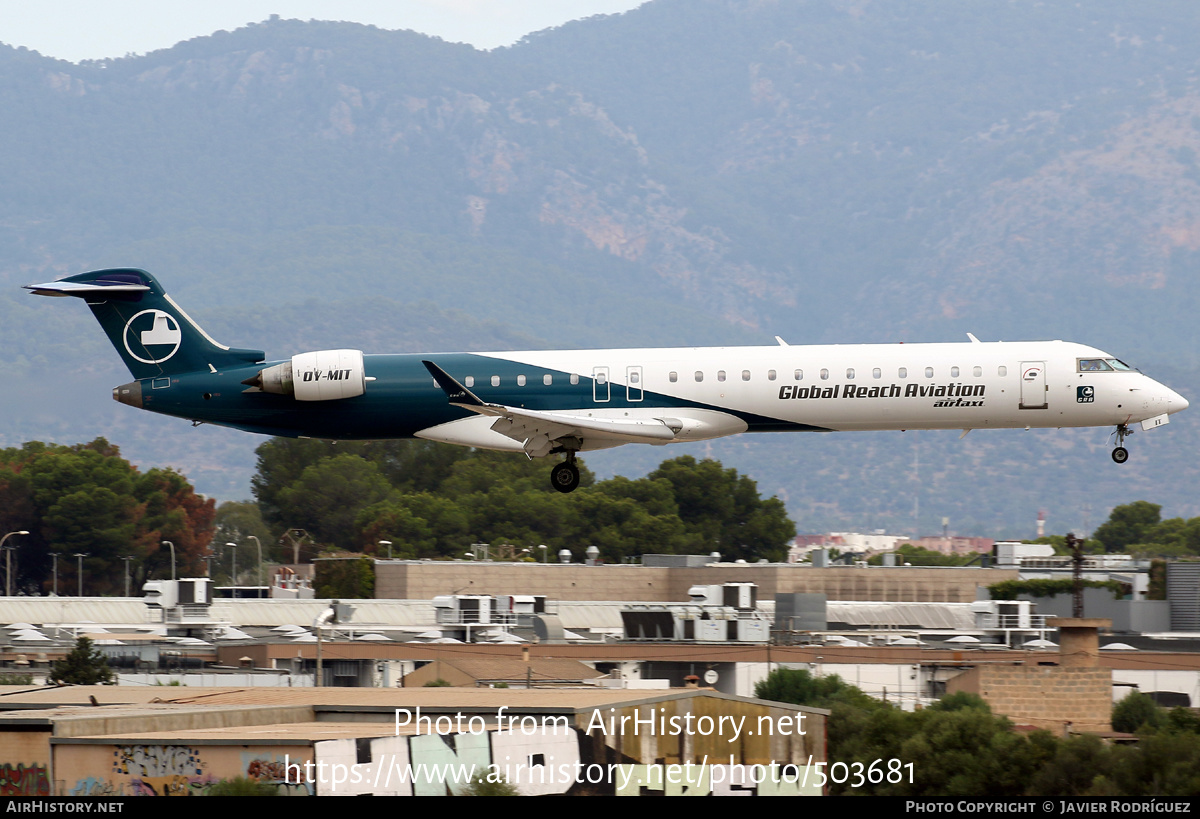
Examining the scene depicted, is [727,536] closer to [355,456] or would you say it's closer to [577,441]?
[355,456]

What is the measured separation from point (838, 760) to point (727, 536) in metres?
98.4

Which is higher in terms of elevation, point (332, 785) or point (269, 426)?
point (269, 426)

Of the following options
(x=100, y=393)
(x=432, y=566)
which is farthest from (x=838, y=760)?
(x=100, y=393)

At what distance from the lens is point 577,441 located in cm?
3962

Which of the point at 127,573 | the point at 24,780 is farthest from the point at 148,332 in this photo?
the point at 127,573

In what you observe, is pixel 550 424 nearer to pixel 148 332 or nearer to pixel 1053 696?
pixel 148 332

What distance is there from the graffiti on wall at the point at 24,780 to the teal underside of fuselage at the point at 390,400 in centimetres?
1415

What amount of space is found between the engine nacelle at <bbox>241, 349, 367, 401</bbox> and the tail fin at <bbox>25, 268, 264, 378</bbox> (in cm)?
137

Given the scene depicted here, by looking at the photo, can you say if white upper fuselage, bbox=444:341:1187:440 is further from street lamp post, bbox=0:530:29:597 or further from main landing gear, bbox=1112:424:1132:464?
street lamp post, bbox=0:530:29:597

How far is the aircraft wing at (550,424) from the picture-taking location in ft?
125

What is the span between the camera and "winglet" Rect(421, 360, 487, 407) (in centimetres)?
3810

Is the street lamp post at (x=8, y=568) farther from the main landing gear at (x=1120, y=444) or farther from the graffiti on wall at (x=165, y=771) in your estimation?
the graffiti on wall at (x=165, y=771)

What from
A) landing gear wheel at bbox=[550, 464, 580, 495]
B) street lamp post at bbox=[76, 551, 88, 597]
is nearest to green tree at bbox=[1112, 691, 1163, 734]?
landing gear wheel at bbox=[550, 464, 580, 495]

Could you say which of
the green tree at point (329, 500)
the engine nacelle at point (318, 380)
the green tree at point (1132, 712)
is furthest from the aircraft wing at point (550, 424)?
the green tree at point (329, 500)
